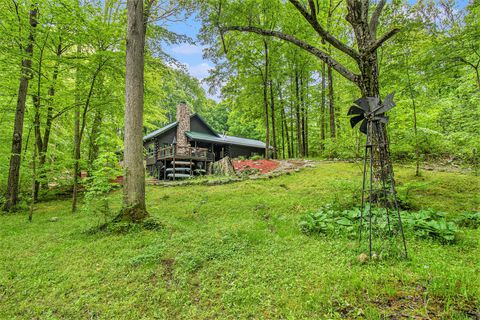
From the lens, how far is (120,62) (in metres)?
6.30

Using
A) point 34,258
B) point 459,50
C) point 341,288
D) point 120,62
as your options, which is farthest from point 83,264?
point 459,50

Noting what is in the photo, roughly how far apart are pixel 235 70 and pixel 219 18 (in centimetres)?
663

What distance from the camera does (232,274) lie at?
2596mm

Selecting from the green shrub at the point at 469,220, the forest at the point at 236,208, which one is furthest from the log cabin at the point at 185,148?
the green shrub at the point at 469,220

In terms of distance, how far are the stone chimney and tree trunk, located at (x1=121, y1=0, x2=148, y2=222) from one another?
41.1 feet

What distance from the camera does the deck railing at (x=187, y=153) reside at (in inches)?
575

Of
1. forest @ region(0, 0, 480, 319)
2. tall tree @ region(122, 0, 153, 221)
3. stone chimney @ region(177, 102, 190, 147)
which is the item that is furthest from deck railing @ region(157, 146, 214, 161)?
tall tree @ region(122, 0, 153, 221)

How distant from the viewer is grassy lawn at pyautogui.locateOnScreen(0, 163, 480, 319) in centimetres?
193

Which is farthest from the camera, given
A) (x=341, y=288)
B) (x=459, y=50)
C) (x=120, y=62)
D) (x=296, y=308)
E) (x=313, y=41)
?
(x=313, y=41)

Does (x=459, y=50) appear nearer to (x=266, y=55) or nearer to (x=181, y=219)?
(x=181, y=219)

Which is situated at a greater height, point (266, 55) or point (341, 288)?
point (266, 55)

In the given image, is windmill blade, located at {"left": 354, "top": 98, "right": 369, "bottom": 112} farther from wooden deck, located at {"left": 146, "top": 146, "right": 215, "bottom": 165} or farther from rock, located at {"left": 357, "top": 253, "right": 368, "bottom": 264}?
wooden deck, located at {"left": 146, "top": 146, "right": 215, "bottom": 165}

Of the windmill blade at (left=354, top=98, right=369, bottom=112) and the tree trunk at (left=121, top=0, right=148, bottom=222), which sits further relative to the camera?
the tree trunk at (left=121, top=0, right=148, bottom=222)

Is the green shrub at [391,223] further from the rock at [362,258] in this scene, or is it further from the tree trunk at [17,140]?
the tree trunk at [17,140]
